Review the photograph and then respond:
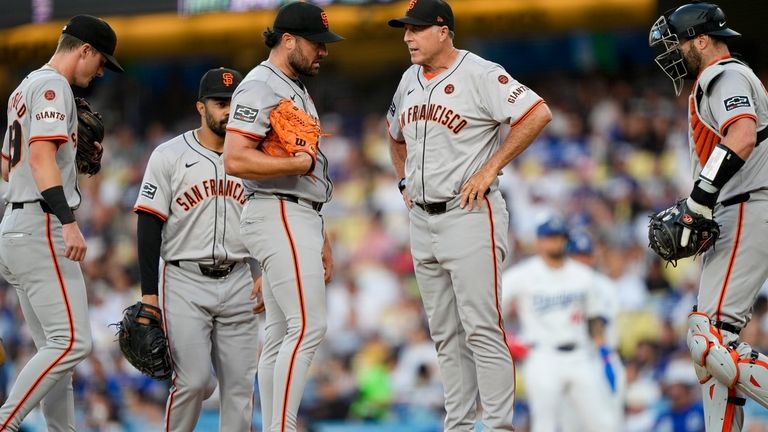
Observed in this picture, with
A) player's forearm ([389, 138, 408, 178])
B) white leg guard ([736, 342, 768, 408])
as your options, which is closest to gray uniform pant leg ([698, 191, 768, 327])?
white leg guard ([736, 342, 768, 408])

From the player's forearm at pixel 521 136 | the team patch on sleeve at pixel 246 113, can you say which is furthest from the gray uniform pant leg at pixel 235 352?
the player's forearm at pixel 521 136

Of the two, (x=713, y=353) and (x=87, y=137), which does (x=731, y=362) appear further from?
(x=87, y=137)

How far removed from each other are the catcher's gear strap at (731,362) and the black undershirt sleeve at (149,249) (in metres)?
2.76

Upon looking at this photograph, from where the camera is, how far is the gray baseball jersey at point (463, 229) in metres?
5.16

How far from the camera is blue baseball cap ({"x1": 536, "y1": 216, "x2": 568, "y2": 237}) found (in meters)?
8.97

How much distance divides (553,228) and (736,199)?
3.71m

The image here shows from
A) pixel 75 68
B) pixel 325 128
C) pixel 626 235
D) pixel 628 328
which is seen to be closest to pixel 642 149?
pixel 626 235

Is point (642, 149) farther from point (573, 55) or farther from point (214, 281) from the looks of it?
point (214, 281)

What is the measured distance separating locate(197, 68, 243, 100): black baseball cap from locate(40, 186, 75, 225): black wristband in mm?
1114

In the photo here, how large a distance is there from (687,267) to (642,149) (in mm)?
2136

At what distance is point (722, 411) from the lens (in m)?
5.20

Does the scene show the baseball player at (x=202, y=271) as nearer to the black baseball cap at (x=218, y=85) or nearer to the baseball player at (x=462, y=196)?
the black baseball cap at (x=218, y=85)

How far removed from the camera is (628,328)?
11000 mm

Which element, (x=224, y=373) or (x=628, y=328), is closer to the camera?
(x=224, y=373)
